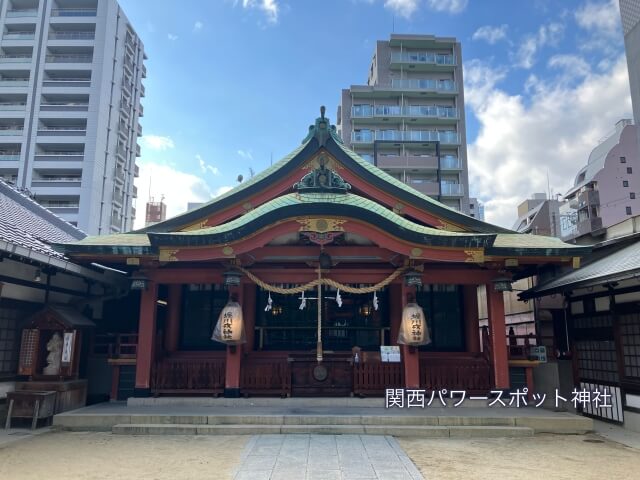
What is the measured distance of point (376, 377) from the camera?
42.9 feet

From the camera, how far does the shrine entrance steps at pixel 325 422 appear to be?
420 inches

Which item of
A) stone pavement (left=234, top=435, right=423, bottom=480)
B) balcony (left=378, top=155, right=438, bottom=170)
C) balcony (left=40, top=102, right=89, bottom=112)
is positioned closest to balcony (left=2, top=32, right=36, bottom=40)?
balcony (left=40, top=102, right=89, bottom=112)

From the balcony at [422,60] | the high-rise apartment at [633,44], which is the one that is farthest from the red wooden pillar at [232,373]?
the balcony at [422,60]

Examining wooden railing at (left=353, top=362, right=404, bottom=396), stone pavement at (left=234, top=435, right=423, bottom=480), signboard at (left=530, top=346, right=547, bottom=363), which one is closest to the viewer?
stone pavement at (left=234, top=435, right=423, bottom=480)

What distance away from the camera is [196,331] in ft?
50.0

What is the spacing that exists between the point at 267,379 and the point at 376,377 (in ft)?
10.0

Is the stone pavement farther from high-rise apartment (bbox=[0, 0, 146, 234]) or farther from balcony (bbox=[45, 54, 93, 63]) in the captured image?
balcony (bbox=[45, 54, 93, 63])

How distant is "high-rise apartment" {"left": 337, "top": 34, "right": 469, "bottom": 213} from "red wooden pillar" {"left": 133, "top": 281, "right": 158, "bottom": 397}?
41975 millimetres

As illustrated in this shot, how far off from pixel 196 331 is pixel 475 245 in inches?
359

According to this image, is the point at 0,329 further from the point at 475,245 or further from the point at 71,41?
the point at 71,41

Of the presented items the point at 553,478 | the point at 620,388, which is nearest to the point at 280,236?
the point at 553,478

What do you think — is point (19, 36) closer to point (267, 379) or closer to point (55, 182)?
point (55, 182)

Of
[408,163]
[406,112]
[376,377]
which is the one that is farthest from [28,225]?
[406,112]

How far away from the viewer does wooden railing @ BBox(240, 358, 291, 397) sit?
42.3ft
